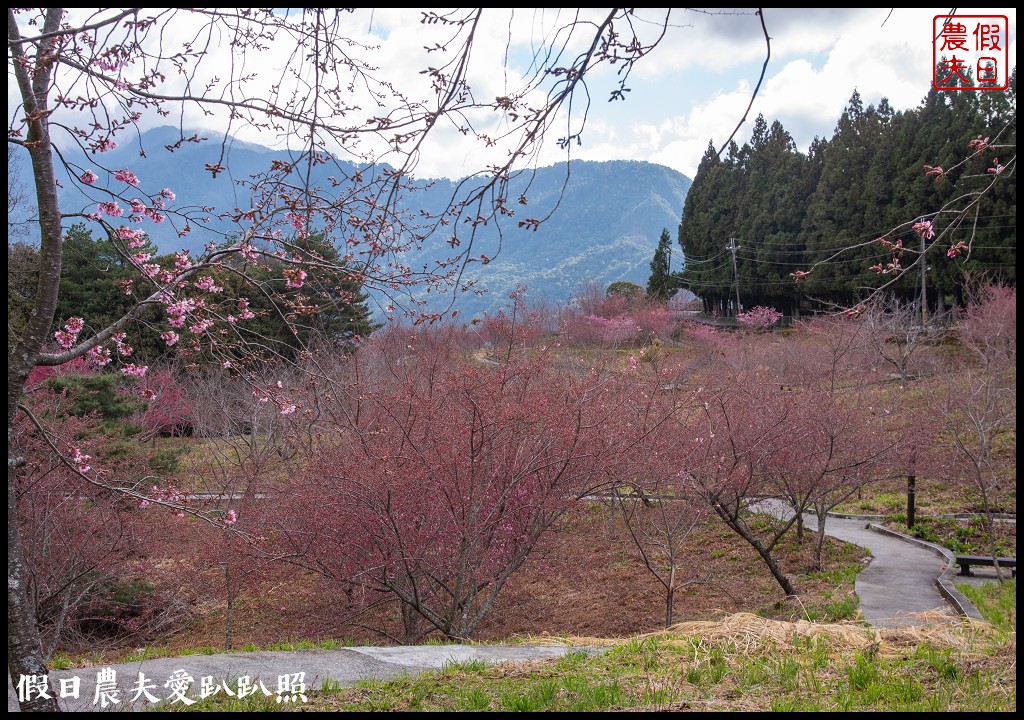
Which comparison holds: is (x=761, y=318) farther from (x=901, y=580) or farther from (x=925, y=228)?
(x=925, y=228)

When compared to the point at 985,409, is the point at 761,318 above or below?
above

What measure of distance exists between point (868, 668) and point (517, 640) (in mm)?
3126

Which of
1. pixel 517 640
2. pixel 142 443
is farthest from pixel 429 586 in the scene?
pixel 142 443

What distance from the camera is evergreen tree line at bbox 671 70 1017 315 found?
24297 millimetres

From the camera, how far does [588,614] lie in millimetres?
10062

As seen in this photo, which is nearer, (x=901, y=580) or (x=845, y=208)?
(x=901, y=580)

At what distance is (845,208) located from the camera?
96.9 ft

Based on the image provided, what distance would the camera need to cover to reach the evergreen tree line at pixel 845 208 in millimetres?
24297

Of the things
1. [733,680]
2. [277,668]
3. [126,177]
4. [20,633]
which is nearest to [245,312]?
[126,177]

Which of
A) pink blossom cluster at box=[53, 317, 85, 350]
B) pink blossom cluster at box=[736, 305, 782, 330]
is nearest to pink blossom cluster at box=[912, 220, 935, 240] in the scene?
pink blossom cluster at box=[53, 317, 85, 350]

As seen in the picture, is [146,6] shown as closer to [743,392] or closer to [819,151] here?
[743,392]

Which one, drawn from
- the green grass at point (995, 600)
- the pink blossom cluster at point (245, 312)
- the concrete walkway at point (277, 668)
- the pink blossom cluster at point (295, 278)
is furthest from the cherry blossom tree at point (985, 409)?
the pink blossom cluster at point (245, 312)

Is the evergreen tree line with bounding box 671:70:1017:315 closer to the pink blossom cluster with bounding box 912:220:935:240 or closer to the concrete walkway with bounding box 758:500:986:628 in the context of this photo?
the concrete walkway with bounding box 758:500:986:628

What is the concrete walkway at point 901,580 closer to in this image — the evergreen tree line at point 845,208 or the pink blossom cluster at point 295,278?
the pink blossom cluster at point 295,278
